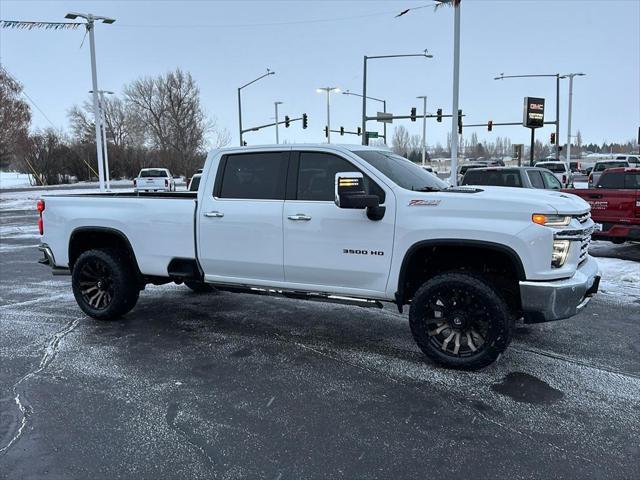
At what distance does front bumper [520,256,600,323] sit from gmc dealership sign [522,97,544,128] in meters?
20.5

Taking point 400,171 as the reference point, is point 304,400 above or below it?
below

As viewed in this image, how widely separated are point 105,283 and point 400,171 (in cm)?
377

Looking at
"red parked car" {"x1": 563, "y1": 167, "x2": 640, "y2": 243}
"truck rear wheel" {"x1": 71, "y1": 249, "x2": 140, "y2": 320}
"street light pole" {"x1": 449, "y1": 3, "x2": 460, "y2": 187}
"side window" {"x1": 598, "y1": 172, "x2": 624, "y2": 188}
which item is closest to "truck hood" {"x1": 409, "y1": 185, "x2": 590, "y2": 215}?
"truck rear wheel" {"x1": 71, "y1": 249, "x2": 140, "y2": 320}

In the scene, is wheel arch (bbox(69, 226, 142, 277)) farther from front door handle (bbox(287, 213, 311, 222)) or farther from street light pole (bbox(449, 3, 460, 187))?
street light pole (bbox(449, 3, 460, 187))

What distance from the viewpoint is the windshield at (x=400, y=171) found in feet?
16.8

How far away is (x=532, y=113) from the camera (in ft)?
77.3

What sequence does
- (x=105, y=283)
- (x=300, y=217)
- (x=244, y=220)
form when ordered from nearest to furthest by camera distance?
(x=300, y=217) < (x=244, y=220) < (x=105, y=283)

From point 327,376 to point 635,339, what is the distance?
331 centimetres

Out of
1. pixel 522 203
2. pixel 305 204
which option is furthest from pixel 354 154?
pixel 522 203

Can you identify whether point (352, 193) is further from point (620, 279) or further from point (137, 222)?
point (620, 279)

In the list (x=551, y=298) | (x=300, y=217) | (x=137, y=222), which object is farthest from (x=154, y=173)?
(x=551, y=298)

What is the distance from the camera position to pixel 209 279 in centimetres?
Result: 582

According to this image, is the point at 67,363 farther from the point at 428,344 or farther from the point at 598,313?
the point at 598,313

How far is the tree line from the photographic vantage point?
5453cm
